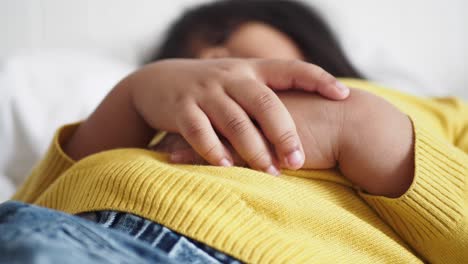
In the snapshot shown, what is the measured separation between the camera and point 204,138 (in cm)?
47

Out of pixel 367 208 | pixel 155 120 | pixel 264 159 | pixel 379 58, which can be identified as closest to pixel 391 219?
pixel 367 208

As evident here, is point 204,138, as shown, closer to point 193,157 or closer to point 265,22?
point 193,157

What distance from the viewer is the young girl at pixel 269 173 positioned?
1.32 ft

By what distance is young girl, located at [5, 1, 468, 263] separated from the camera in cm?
40

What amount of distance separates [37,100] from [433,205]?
642 millimetres

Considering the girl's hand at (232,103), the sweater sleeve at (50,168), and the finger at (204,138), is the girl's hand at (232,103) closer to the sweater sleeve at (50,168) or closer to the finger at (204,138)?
the finger at (204,138)

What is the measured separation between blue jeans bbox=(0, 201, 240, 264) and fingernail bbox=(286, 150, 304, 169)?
0.12 meters

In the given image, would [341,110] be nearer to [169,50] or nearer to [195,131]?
[195,131]

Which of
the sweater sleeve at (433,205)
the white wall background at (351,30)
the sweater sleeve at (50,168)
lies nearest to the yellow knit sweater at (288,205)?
the sweater sleeve at (433,205)

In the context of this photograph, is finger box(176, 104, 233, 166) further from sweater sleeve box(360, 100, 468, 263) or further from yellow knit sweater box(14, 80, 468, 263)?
sweater sleeve box(360, 100, 468, 263)

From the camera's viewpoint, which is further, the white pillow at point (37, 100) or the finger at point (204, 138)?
the white pillow at point (37, 100)

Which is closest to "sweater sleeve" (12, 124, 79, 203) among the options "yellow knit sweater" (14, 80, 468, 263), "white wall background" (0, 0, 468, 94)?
"yellow knit sweater" (14, 80, 468, 263)

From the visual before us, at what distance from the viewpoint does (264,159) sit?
471 millimetres

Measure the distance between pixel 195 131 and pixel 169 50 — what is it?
605 millimetres
